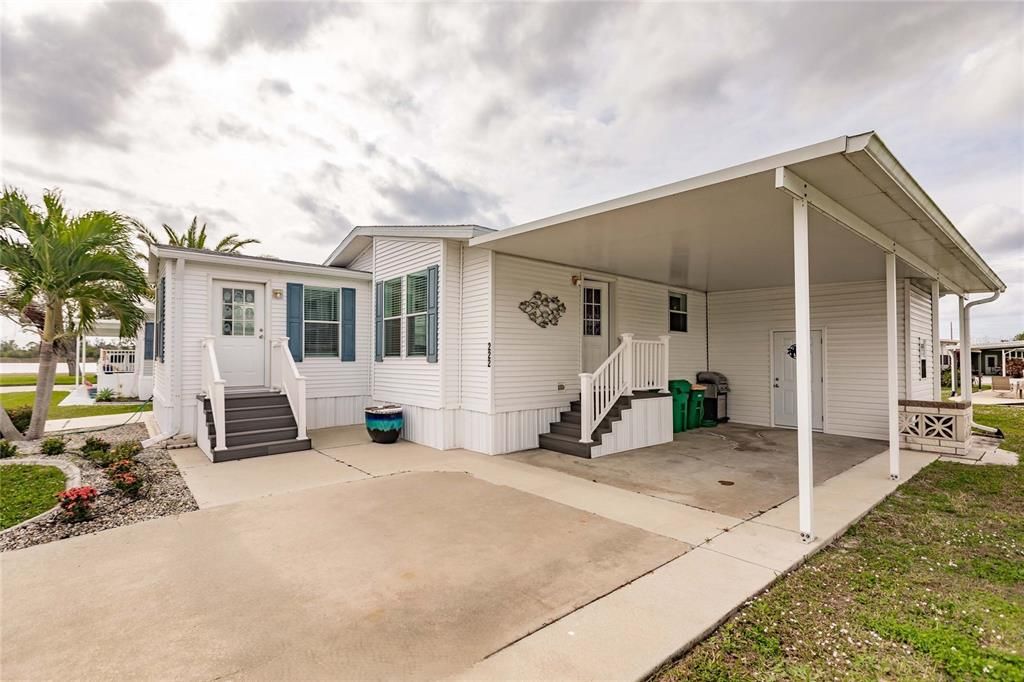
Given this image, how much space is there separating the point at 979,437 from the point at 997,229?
1630cm

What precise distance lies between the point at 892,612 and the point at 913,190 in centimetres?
331

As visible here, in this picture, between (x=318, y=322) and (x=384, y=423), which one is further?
(x=318, y=322)

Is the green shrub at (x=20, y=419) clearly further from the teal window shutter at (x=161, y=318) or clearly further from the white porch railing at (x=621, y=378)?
the white porch railing at (x=621, y=378)

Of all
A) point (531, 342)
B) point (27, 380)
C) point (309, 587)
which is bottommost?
point (309, 587)

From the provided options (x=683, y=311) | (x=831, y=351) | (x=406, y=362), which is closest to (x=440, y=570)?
(x=406, y=362)

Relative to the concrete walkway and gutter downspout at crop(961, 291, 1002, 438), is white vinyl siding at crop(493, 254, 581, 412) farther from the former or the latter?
gutter downspout at crop(961, 291, 1002, 438)

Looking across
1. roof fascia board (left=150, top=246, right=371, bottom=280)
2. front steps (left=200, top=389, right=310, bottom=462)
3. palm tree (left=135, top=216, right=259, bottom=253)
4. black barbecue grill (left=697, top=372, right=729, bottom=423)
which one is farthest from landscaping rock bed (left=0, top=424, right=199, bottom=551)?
palm tree (left=135, top=216, right=259, bottom=253)

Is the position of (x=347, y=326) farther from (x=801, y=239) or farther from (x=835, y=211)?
(x=835, y=211)

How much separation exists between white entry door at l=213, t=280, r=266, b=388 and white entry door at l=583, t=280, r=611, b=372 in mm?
6152

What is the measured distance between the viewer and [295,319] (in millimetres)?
8961

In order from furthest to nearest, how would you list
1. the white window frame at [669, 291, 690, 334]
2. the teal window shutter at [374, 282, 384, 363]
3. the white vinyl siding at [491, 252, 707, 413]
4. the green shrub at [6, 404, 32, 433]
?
the white window frame at [669, 291, 690, 334]
the teal window shutter at [374, 282, 384, 363]
the green shrub at [6, 404, 32, 433]
the white vinyl siding at [491, 252, 707, 413]

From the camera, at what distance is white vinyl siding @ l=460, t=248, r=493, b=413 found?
7.14 meters

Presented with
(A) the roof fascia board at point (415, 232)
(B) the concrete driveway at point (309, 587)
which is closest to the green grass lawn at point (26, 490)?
(B) the concrete driveway at point (309, 587)

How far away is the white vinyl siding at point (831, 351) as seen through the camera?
8.64m
